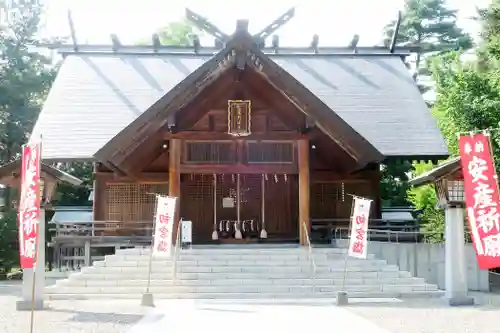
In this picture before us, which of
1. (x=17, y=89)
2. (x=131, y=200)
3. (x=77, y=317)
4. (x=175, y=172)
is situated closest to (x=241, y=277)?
(x=175, y=172)

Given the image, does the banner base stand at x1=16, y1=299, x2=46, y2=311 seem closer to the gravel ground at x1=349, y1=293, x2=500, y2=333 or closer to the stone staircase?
the stone staircase

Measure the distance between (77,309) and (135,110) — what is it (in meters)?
10.8

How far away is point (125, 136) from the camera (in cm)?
1412

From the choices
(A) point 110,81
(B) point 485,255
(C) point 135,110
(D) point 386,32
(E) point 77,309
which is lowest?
(E) point 77,309

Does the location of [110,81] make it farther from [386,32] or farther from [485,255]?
[386,32]

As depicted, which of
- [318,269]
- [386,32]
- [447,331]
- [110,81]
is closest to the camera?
[447,331]

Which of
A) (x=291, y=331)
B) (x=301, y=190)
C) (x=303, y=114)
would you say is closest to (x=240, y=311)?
(x=291, y=331)

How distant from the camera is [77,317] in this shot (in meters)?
9.22

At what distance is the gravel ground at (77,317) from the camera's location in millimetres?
8195

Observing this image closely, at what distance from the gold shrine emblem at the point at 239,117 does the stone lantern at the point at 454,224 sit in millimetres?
5573

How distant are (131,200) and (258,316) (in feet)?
31.5

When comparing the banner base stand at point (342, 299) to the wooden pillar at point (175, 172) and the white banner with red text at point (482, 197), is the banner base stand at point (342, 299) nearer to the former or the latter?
the white banner with red text at point (482, 197)

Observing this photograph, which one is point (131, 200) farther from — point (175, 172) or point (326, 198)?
point (326, 198)

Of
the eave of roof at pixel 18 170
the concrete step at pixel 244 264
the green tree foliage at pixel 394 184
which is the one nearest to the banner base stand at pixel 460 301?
the concrete step at pixel 244 264
